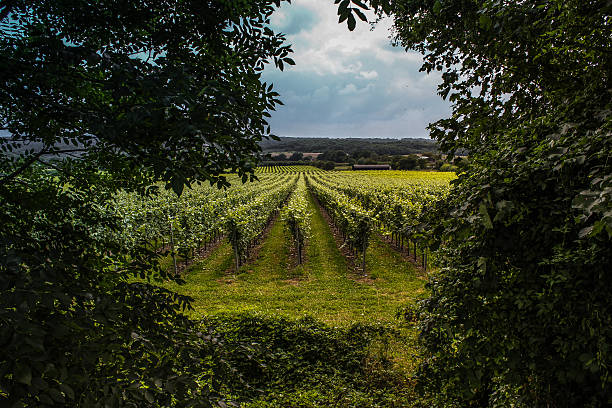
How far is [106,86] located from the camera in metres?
1.72

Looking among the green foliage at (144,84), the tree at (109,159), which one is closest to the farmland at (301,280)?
the tree at (109,159)

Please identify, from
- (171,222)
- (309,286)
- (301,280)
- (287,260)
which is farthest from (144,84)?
(287,260)

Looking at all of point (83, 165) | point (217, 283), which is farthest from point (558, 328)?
point (217, 283)

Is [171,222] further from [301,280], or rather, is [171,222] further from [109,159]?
[109,159]

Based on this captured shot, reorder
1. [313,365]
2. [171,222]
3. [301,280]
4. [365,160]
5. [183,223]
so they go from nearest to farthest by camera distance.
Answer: [313,365], [301,280], [171,222], [183,223], [365,160]

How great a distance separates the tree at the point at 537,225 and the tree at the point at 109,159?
1.21 metres

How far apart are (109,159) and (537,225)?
3.96 m

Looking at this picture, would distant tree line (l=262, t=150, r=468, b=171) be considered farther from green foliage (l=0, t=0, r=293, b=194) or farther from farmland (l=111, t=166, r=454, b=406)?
green foliage (l=0, t=0, r=293, b=194)

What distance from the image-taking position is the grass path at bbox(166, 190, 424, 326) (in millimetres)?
9430

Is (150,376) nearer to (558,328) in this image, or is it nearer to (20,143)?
(20,143)

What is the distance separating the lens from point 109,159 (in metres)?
3.02

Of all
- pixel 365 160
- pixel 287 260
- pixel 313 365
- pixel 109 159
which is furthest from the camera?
pixel 365 160

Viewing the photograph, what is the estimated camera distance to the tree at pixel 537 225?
2.04 m

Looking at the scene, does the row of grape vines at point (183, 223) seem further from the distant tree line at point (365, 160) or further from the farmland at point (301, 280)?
the distant tree line at point (365, 160)
